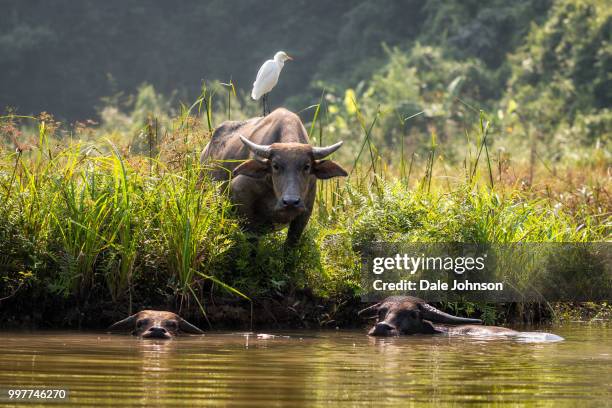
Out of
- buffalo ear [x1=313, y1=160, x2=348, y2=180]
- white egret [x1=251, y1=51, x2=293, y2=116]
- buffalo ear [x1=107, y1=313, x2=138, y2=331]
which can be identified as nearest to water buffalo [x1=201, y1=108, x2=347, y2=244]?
buffalo ear [x1=313, y1=160, x2=348, y2=180]

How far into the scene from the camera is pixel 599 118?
28.4 meters

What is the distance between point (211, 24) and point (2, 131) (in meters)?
36.4

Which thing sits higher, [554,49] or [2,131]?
[554,49]

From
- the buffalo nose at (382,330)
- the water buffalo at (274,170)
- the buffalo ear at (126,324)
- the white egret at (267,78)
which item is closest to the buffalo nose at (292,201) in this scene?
the water buffalo at (274,170)

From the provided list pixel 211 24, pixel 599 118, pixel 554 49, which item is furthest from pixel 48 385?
pixel 211 24

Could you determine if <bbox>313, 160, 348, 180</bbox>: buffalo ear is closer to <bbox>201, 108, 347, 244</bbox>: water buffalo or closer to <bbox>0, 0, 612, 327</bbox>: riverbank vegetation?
<bbox>201, 108, 347, 244</bbox>: water buffalo

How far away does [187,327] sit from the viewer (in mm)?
8641

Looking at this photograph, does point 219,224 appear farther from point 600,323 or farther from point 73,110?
point 73,110

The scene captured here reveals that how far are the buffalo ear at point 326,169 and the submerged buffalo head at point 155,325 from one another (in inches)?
70.2

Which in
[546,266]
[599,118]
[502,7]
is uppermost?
[502,7]

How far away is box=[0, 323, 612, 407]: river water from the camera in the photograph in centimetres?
588

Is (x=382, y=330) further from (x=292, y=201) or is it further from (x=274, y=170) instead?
(x=274, y=170)

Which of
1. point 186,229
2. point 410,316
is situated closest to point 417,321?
point 410,316

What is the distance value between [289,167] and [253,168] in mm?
360
